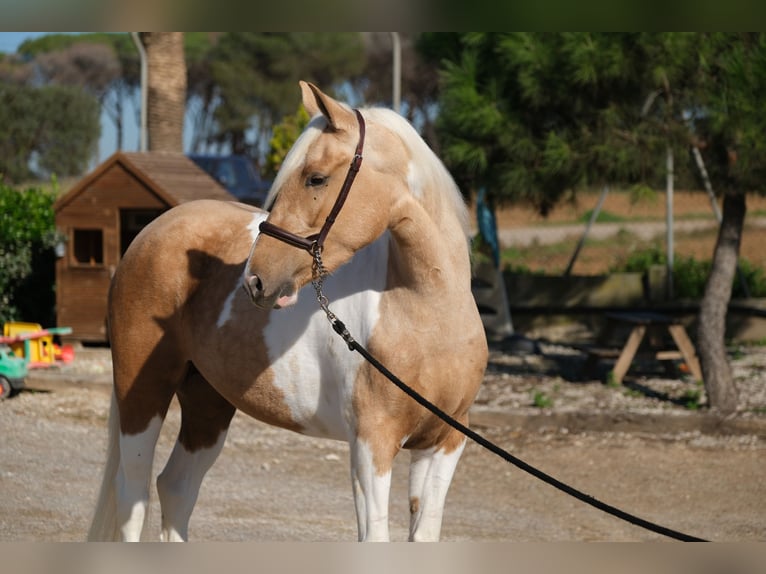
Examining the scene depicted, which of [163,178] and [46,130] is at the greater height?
[163,178]

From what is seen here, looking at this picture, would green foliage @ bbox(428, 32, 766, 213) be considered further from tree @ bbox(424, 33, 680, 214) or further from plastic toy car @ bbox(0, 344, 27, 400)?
plastic toy car @ bbox(0, 344, 27, 400)

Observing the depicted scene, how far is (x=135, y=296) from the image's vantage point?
373 cm

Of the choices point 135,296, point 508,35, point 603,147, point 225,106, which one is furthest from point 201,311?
point 225,106

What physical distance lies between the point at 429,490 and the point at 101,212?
7.48m

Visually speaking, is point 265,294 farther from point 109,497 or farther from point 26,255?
point 26,255

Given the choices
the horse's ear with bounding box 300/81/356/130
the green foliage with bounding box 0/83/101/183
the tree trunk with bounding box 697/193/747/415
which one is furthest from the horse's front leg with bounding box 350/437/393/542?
the green foliage with bounding box 0/83/101/183

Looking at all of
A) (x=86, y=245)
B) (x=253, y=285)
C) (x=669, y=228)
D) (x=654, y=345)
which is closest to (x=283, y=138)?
(x=86, y=245)

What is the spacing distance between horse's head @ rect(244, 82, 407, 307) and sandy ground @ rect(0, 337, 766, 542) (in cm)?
148

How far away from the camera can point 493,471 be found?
6.48 meters

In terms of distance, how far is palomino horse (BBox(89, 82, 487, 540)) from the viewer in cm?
293

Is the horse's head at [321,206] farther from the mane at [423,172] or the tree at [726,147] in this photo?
the tree at [726,147]

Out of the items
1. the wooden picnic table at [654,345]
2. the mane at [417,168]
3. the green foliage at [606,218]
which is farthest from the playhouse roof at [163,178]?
the green foliage at [606,218]

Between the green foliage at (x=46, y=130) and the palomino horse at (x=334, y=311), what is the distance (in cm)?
2964

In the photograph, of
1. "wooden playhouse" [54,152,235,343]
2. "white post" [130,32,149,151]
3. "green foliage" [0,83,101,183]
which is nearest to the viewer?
"wooden playhouse" [54,152,235,343]
